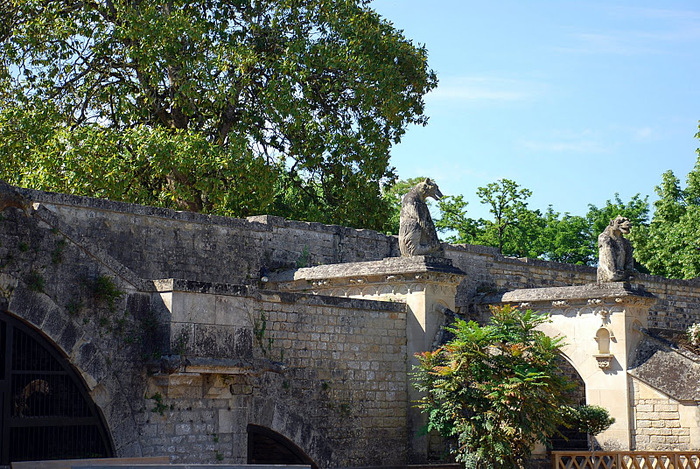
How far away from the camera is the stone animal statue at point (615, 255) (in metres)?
18.8

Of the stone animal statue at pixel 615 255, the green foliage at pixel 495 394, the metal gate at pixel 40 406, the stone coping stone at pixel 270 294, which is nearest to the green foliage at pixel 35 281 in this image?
the metal gate at pixel 40 406

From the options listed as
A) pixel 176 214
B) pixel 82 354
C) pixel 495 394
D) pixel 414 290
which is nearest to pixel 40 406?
pixel 82 354

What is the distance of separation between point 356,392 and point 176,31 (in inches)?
423

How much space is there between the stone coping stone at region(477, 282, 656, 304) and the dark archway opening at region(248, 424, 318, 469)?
6.17m

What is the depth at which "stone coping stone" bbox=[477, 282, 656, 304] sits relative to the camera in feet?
60.8

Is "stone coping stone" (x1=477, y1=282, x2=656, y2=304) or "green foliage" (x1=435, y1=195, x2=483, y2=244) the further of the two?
"green foliage" (x1=435, y1=195, x2=483, y2=244)

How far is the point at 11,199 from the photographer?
12.4 meters

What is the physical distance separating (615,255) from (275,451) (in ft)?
24.0

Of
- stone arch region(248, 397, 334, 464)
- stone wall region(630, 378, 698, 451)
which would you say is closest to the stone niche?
stone wall region(630, 378, 698, 451)

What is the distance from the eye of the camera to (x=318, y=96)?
2666 cm

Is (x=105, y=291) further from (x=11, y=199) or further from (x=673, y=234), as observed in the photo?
(x=673, y=234)

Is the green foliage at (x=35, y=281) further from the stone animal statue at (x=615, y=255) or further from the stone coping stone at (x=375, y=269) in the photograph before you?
the stone animal statue at (x=615, y=255)

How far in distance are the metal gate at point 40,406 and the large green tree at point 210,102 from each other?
9.81 m

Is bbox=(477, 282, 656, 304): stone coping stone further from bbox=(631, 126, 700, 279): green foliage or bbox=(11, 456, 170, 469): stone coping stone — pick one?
bbox=(631, 126, 700, 279): green foliage
